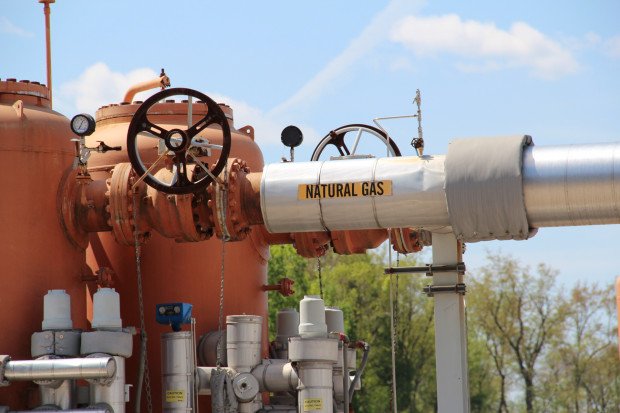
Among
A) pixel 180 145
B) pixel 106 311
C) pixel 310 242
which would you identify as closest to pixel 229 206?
pixel 180 145

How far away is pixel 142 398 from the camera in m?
17.0

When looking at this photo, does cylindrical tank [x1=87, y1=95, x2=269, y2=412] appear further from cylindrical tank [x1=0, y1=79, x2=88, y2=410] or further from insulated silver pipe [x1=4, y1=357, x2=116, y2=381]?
insulated silver pipe [x1=4, y1=357, x2=116, y2=381]

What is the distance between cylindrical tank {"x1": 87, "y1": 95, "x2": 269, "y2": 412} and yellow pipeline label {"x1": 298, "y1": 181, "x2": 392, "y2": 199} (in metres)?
2.85

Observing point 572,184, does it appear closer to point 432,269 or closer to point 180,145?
point 432,269

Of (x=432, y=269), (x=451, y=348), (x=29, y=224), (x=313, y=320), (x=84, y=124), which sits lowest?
(x=451, y=348)

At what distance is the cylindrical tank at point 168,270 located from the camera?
17406 mm

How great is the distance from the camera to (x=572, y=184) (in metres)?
13.2

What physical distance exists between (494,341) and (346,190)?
30815 millimetres

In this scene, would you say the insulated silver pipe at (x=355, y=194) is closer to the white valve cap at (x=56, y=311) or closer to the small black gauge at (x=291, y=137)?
the small black gauge at (x=291, y=137)

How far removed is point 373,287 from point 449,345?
30428 millimetres

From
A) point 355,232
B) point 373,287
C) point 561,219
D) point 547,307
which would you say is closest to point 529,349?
point 547,307

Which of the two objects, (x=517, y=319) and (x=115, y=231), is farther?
(x=517, y=319)

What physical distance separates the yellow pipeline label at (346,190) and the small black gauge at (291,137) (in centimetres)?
223

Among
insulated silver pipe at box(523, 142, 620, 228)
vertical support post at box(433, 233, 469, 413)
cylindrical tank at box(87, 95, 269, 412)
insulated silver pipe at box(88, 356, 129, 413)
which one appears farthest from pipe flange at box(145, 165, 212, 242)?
insulated silver pipe at box(523, 142, 620, 228)
